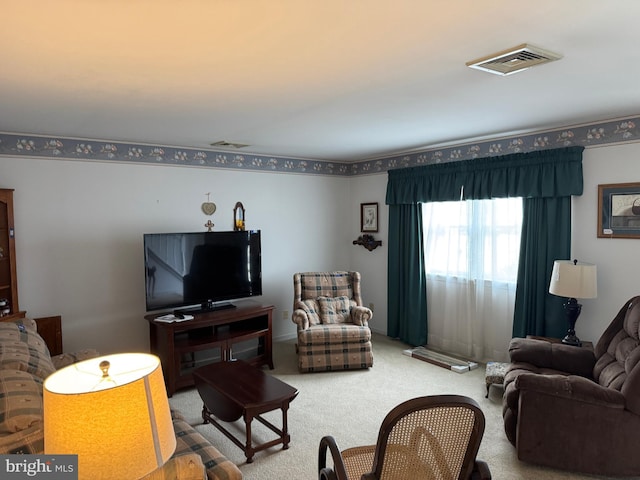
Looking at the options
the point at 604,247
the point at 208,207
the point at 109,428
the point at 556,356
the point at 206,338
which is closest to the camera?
the point at 109,428

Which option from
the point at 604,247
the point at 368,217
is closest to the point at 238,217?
the point at 368,217

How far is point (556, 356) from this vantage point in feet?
11.3

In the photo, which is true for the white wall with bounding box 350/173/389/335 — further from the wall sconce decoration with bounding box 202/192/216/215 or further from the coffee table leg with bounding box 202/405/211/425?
the coffee table leg with bounding box 202/405/211/425

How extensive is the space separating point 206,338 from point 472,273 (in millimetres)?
2919

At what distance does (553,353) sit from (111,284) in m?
4.08

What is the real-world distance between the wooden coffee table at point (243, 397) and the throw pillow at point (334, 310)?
1510mm

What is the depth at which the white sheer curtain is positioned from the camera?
15.0ft

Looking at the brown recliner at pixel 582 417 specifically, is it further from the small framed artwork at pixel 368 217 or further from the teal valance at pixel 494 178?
the small framed artwork at pixel 368 217

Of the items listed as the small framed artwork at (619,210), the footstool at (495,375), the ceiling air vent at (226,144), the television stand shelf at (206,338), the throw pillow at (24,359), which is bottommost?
the footstool at (495,375)

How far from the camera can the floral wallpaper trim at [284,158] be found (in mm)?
3853

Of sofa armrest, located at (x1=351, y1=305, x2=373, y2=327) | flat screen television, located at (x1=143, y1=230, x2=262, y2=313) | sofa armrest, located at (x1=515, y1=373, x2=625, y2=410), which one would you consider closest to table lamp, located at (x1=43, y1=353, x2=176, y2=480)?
sofa armrest, located at (x1=515, y1=373, x2=625, y2=410)

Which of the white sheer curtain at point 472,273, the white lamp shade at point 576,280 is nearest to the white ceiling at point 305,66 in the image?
the white sheer curtain at point 472,273

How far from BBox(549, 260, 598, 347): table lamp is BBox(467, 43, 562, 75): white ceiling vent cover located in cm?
199

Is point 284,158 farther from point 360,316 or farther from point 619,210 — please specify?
point 619,210
